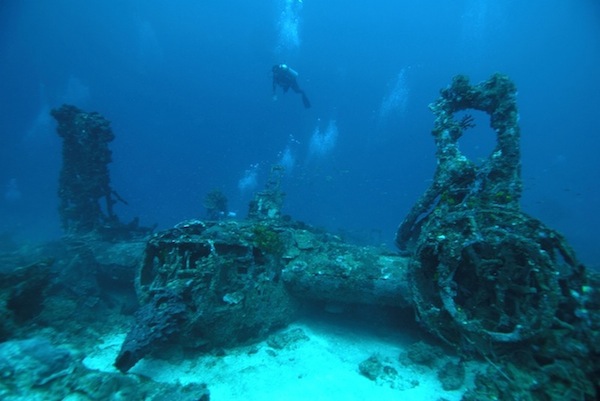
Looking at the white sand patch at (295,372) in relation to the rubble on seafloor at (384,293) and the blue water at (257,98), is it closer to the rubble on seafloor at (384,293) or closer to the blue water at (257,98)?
the rubble on seafloor at (384,293)

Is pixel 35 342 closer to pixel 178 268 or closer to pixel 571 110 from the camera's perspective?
pixel 178 268

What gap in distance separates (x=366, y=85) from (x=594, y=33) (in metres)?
77.8

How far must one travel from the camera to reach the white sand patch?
538cm

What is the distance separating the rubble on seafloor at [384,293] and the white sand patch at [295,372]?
0.21 metres

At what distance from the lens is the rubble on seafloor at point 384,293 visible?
4.23 m

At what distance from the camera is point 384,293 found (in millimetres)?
6934

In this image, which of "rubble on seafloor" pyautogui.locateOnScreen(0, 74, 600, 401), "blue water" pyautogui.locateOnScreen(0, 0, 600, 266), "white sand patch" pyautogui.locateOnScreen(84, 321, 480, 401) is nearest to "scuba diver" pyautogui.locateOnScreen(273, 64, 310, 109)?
"rubble on seafloor" pyautogui.locateOnScreen(0, 74, 600, 401)

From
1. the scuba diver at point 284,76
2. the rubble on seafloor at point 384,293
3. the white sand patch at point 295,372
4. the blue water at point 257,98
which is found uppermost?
the blue water at point 257,98

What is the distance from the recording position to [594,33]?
10569 centimetres

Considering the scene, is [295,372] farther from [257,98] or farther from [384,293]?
[257,98]

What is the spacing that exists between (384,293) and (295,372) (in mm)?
2546

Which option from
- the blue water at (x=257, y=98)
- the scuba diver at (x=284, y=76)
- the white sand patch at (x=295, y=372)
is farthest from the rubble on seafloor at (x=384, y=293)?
the blue water at (x=257, y=98)

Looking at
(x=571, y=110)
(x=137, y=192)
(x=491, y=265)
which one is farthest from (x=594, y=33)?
(x=137, y=192)

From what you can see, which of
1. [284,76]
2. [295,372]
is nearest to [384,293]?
[295,372]
